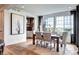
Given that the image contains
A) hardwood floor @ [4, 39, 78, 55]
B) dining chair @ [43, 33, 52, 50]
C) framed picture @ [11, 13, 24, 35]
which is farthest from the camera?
dining chair @ [43, 33, 52, 50]

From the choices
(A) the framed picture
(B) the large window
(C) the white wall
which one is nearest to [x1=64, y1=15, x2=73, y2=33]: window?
(B) the large window

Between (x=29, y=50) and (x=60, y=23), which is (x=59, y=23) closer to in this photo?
(x=60, y=23)

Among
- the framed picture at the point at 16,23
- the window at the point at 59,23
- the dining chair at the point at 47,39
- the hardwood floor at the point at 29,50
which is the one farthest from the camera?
the dining chair at the point at 47,39

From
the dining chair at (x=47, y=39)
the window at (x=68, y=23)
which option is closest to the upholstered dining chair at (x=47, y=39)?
the dining chair at (x=47, y=39)

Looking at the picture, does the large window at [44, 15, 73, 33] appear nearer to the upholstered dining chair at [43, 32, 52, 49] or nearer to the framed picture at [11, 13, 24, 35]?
the upholstered dining chair at [43, 32, 52, 49]

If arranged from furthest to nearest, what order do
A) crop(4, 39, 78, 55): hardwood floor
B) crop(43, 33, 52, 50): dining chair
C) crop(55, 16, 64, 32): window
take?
1. crop(43, 33, 52, 50): dining chair
2. crop(55, 16, 64, 32): window
3. crop(4, 39, 78, 55): hardwood floor

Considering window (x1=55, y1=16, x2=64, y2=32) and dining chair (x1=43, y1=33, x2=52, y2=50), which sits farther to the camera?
dining chair (x1=43, y1=33, x2=52, y2=50)

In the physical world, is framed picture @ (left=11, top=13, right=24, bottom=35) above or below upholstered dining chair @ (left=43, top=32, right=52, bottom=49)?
above

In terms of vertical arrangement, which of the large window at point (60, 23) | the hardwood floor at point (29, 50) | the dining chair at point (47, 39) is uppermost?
the large window at point (60, 23)

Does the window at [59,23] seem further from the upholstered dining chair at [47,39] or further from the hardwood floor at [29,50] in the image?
the upholstered dining chair at [47,39]

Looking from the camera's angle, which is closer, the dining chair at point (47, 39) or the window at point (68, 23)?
the window at point (68, 23)
